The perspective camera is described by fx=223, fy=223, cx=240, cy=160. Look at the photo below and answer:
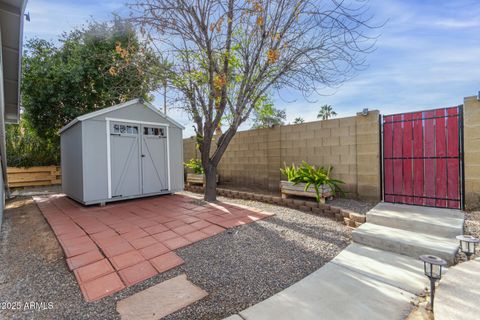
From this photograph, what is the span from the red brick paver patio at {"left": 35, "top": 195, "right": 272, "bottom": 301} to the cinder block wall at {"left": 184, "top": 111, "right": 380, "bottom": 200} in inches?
73.8

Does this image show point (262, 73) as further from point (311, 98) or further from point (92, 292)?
point (92, 292)

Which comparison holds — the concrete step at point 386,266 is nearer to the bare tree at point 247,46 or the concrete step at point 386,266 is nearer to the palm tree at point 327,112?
the bare tree at point 247,46

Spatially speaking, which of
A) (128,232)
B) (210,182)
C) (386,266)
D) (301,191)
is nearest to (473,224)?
(386,266)

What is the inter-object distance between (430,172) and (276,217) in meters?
2.77

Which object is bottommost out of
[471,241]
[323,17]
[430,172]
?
[471,241]

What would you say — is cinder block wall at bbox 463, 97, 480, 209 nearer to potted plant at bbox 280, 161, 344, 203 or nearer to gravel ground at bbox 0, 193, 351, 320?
potted plant at bbox 280, 161, 344, 203

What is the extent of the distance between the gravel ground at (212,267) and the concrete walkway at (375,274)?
157 mm

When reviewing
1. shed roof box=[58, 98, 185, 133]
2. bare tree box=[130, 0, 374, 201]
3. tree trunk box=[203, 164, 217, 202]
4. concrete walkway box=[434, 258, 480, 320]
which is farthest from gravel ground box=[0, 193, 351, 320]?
bare tree box=[130, 0, 374, 201]

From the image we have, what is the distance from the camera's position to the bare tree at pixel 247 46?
152 inches

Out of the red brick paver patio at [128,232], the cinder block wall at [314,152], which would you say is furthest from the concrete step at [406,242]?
the red brick paver patio at [128,232]

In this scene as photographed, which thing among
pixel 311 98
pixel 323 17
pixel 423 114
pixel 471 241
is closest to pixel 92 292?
pixel 471 241

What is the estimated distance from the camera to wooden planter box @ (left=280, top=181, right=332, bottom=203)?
4.42 m

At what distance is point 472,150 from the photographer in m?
3.43

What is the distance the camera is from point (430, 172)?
12.7 feet
